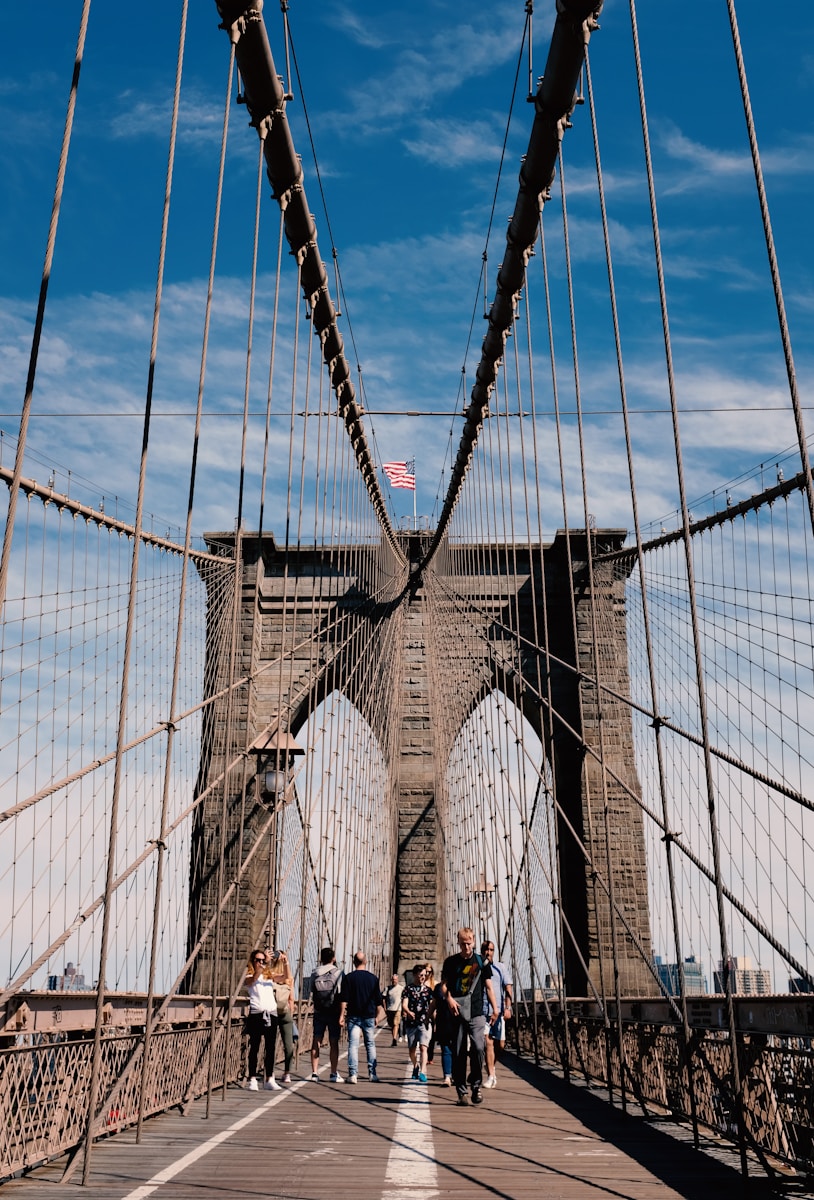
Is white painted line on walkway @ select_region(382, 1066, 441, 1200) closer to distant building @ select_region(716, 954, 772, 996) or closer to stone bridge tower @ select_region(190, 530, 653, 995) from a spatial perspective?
distant building @ select_region(716, 954, 772, 996)

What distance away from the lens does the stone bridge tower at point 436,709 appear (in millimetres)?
21500

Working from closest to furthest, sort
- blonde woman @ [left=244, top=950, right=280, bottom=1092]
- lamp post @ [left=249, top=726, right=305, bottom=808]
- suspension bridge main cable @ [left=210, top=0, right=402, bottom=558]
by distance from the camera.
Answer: suspension bridge main cable @ [left=210, top=0, right=402, bottom=558]
blonde woman @ [left=244, top=950, right=280, bottom=1092]
lamp post @ [left=249, top=726, right=305, bottom=808]

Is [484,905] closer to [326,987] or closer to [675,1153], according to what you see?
[326,987]

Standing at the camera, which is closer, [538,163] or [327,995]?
[327,995]

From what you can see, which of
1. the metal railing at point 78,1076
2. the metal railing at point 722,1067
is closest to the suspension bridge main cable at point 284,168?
the metal railing at point 78,1076

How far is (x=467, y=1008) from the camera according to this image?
7348 mm

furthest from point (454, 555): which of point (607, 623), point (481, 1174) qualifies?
point (481, 1174)

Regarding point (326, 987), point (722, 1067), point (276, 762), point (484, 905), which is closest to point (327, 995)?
point (326, 987)

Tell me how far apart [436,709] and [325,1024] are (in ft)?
49.3

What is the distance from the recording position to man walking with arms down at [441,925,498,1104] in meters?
7.12

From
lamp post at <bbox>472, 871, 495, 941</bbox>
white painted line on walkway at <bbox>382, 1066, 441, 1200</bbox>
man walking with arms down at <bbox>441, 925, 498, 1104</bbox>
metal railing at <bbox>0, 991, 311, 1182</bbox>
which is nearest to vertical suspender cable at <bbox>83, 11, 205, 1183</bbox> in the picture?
metal railing at <bbox>0, 991, 311, 1182</bbox>

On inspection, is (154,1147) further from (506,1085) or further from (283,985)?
(506,1085)

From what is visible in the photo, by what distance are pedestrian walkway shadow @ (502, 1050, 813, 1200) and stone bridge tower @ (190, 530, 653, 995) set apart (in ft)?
46.0

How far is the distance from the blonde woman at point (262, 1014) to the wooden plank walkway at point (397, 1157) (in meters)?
0.64
